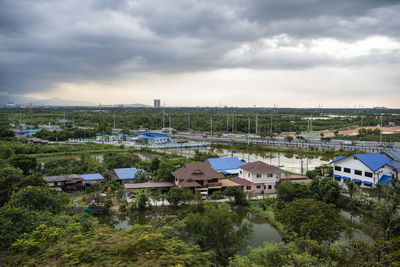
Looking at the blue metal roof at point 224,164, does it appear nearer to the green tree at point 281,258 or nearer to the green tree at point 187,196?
the green tree at point 187,196

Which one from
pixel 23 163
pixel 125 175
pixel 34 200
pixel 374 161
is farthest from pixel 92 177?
pixel 374 161

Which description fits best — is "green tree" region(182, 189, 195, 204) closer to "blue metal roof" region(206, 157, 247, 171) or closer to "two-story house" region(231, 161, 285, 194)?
"two-story house" region(231, 161, 285, 194)

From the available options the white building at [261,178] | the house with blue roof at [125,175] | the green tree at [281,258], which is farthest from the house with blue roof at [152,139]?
the green tree at [281,258]

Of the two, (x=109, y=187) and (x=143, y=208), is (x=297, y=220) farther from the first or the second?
(x=109, y=187)

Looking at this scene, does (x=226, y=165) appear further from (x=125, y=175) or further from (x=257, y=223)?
(x=257, y=223)

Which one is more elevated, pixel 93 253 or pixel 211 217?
pixel 93 253

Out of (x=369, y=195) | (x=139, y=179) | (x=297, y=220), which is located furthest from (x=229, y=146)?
(x=297, y=220)
